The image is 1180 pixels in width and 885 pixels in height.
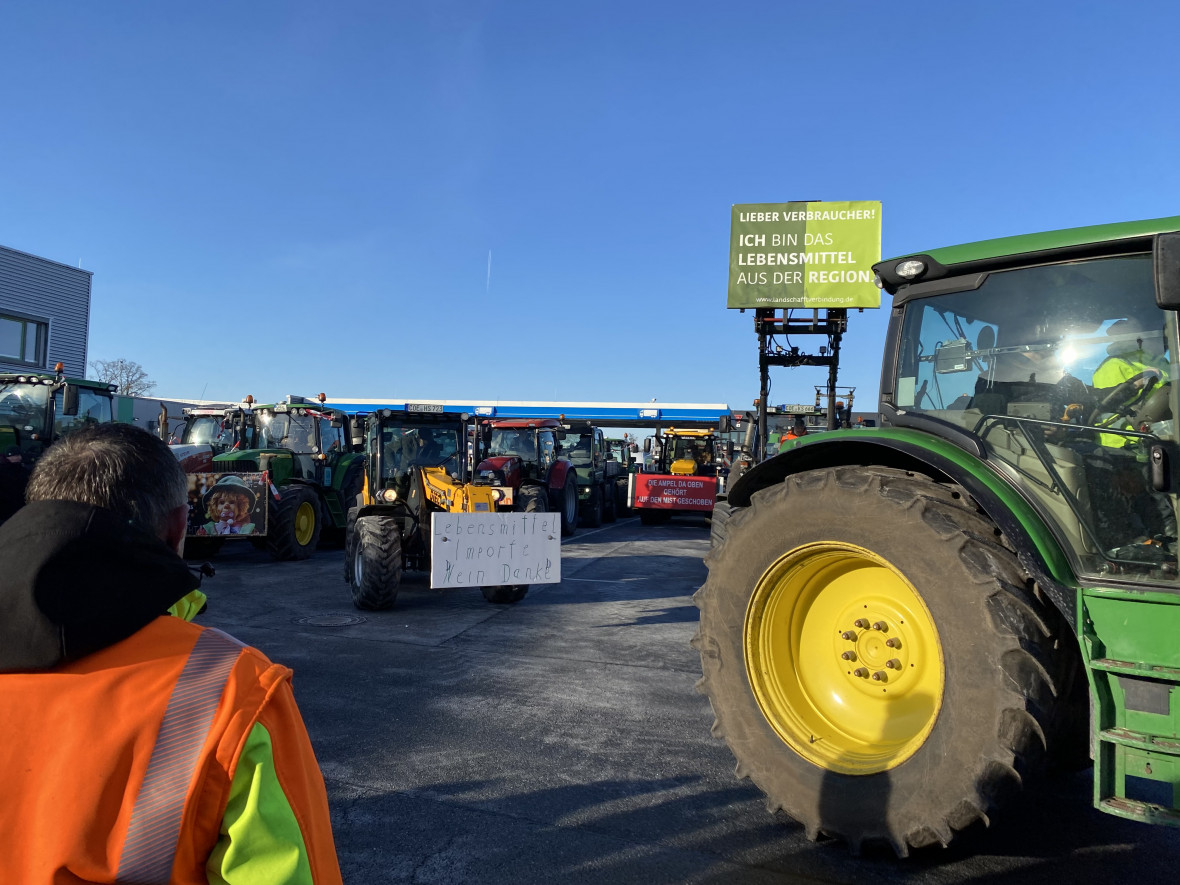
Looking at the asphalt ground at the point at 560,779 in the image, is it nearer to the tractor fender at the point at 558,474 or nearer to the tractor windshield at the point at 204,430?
the tractor windshield at the point at 204,430

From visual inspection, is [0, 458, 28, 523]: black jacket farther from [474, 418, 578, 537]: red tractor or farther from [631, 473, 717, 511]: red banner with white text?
[631, 473, 717, 511]: red banner with white text

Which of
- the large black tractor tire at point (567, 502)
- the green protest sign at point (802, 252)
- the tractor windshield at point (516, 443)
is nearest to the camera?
the green protest sign at point (802, 252)

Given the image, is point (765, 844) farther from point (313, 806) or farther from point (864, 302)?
point (864, 302)

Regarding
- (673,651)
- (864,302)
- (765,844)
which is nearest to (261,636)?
(673,651)

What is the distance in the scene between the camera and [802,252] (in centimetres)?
1521

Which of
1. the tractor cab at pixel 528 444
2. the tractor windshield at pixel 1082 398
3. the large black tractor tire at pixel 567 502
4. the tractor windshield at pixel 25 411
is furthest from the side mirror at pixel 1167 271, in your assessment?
the tractor cab at pixel 528 444

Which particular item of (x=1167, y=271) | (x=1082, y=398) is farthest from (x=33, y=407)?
(x=1167, y=271)

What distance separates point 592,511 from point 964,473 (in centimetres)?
1554

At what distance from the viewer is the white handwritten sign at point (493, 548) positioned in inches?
299

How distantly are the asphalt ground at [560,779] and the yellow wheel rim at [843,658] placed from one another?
17.7 inches

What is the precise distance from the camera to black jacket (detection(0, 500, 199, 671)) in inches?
42.3

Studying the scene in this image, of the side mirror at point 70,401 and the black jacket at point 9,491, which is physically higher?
the side mirror at point 70,401

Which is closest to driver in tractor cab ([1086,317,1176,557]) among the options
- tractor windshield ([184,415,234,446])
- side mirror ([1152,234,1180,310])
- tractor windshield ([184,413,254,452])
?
side mirror ([1152,234,1180,310])

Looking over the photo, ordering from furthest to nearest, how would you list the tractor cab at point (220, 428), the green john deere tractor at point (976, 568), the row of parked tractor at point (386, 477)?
the tractor cab at point (220, 428) < the row of parked tractor at point (386, 477) < the green john deere tractor at point (976, 568)
